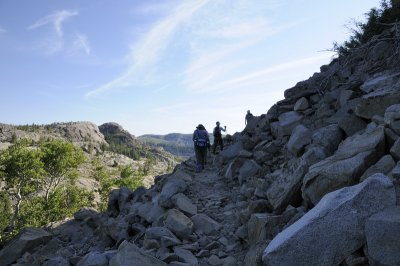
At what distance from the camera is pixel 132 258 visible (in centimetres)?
755

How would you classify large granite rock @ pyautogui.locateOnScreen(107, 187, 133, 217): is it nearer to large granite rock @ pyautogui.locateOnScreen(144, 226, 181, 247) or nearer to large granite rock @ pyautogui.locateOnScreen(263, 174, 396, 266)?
large granite rock @ pyautogui.locateOnScreen(144, 226, 181, 247)

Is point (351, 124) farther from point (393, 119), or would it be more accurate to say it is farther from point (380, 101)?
point (393, 119)

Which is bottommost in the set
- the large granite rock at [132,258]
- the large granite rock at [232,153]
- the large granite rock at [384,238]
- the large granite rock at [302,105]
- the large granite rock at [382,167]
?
the large granite rock at [132,258]

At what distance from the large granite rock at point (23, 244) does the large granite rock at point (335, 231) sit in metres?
12.9

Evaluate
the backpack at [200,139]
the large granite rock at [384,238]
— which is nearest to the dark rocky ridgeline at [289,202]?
the large granite rock at [384,238]

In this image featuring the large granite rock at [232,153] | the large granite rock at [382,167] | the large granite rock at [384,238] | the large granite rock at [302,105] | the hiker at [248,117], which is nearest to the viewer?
the large granite rock at [384,238]

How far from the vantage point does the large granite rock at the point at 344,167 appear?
683 cm

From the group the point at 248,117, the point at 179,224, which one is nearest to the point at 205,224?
the point at 179,224

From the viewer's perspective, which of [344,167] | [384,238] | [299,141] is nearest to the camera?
[384,238]

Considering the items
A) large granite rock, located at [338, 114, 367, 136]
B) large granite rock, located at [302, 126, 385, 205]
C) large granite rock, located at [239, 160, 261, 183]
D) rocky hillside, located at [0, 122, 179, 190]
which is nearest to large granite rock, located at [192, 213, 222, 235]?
large granite rock, located at [239, 160, 261, 183]

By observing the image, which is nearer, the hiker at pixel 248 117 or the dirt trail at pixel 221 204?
the dirt trail at pixel 221 204

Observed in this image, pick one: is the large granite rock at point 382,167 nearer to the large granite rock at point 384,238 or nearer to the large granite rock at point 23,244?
the large granite rock at point 384,238

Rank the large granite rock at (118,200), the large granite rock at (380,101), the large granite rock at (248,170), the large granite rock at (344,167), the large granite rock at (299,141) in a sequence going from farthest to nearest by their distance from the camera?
1. the large granite rock at (118,200)
2. the large granite rock at (248,170)
3. the large granite rock at (299,141)
4. the large granite rock at (380,101)
5. the large granite rock at (344,167)

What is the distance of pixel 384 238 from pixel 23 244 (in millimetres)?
14758
